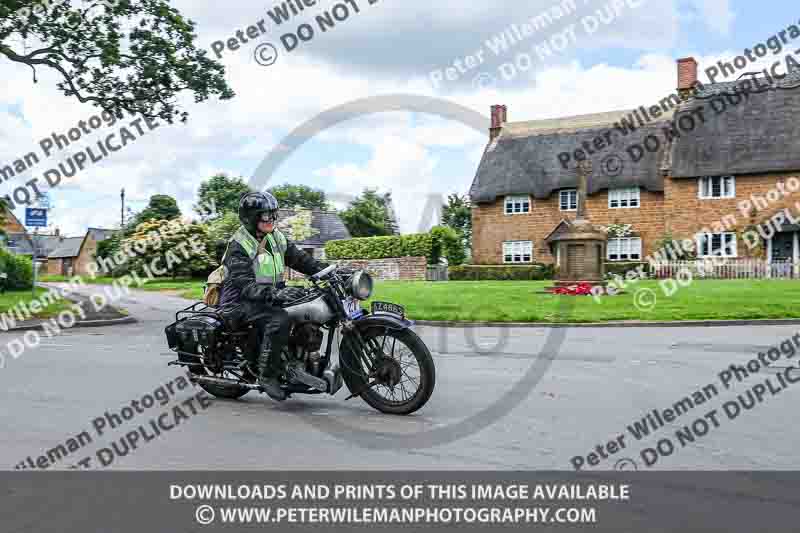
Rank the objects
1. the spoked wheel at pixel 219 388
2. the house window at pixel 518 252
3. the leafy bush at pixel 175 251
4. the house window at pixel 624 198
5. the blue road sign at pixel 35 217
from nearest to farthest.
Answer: the spoked wheel at pixel 219 388 < the blue road sign at pixel 35 217 < the house window at pixel 624 198 < the house window at pixel 518 252 < the leafy bush at pixel 175 251

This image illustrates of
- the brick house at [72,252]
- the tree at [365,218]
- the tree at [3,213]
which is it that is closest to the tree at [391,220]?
the tree at [365,218]

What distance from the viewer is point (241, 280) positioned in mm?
6266

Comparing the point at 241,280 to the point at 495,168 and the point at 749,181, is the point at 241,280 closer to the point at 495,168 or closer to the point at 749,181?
→ the point at 749,181

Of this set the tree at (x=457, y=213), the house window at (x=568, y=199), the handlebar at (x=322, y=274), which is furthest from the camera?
the tree at (x=457, y=213)

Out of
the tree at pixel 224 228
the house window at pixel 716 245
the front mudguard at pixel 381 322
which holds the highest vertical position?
the tree at pixel 224 228

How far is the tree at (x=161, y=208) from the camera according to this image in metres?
68.5

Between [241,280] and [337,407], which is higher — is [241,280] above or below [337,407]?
above

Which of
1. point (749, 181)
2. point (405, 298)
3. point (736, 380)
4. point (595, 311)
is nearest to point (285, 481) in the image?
point (736, 380)

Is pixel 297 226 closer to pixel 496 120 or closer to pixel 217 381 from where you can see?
pixel 496 120

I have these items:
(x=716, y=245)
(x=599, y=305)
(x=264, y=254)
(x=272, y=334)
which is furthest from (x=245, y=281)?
(x=716, y=245)

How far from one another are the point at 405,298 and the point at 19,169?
11354mm

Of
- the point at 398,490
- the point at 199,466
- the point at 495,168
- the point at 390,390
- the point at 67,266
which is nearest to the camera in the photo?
the point at 398,490

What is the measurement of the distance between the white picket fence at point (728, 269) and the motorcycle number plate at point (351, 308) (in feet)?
105

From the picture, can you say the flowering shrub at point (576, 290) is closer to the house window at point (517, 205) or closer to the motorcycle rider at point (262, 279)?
the motorcycle rider at point (262, 279)
